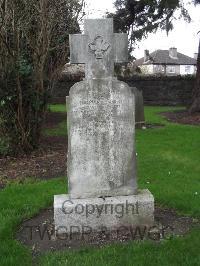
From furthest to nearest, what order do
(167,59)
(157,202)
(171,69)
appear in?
(171,69), (167,59), (157,202)

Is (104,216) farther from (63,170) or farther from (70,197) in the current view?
(63,170)

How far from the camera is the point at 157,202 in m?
6.57

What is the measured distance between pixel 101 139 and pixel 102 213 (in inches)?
34.8

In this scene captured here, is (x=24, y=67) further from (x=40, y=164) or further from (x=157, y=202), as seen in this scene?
(x=157, y=202)

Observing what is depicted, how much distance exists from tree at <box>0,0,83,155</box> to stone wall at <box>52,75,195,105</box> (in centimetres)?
1805

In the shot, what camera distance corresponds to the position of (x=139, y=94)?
15.8m

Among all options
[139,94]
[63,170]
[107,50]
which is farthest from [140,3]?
[107,50]

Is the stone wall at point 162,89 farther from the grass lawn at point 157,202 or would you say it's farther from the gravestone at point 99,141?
the gravestone at point 99,141

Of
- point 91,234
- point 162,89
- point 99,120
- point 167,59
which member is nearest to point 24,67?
point 99,120

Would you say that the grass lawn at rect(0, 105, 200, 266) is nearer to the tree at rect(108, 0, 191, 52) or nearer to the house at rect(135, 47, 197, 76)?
the tree at rect(108, 0, 191, 52)

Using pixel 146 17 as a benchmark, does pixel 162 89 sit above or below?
below

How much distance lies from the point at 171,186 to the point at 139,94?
341 inches

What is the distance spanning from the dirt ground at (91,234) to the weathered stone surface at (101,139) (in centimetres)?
48

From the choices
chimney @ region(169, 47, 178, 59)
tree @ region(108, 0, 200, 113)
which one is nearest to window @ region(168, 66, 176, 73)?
chimney @ region(169, 47, 178, 59)
